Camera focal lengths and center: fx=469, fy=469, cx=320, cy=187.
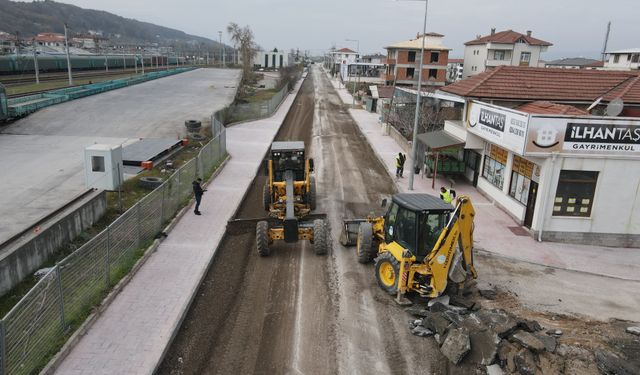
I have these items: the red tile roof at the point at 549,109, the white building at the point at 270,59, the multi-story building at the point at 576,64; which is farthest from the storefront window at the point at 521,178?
the white building at the point at 270,59

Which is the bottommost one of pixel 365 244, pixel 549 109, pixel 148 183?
pixel 148 183

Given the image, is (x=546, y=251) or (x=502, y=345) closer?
(x=502, y=345)

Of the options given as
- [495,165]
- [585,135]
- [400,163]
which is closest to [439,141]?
[400,163]

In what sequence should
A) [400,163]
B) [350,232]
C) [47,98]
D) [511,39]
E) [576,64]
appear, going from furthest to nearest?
[576,64]
[511,39]
[47,98]
[400,163]
[350,232]

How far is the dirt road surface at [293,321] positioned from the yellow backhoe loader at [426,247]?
0.80 m

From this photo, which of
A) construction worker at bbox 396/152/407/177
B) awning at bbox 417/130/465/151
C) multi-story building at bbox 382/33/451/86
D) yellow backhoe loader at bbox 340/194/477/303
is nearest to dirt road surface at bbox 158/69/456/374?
yellow backhoe loader at bbox 340/194/477/303

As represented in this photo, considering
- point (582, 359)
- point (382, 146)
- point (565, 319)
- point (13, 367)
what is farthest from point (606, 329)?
point (382, 146)

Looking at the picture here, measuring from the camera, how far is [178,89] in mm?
56469

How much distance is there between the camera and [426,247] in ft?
34.9

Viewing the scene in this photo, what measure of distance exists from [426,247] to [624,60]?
8051 cm

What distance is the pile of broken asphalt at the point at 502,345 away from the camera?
8.34 meters

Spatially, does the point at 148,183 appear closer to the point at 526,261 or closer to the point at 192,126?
the point at 192,126

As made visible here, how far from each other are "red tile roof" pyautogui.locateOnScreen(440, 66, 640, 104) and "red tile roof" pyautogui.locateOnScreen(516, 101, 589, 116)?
1.05 meters

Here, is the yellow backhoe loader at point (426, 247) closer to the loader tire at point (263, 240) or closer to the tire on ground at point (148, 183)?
the loader tire at point (263, 240)
